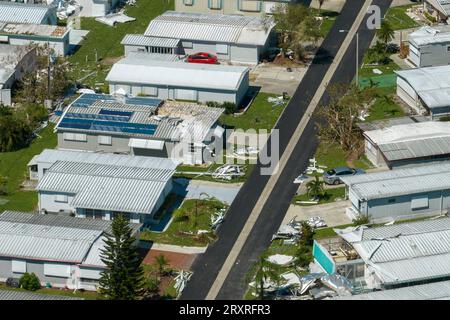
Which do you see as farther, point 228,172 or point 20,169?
point 20,169

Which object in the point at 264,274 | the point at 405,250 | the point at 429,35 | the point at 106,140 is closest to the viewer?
the point at 264,274

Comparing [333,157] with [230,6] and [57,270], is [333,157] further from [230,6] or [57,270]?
[230,6]

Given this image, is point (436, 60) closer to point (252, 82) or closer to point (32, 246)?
point (252, 82)

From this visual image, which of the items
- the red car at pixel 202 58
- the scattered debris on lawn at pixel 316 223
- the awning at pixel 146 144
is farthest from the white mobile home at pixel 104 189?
the red car at pixel 202 58

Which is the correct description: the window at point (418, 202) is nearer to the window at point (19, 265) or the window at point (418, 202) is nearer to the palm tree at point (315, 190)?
the palm tree at point (315, 190)

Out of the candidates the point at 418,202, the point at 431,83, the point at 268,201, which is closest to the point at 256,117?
the point at 431,83

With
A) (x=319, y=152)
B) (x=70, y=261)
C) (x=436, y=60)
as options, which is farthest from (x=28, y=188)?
(x=436, y=60)
